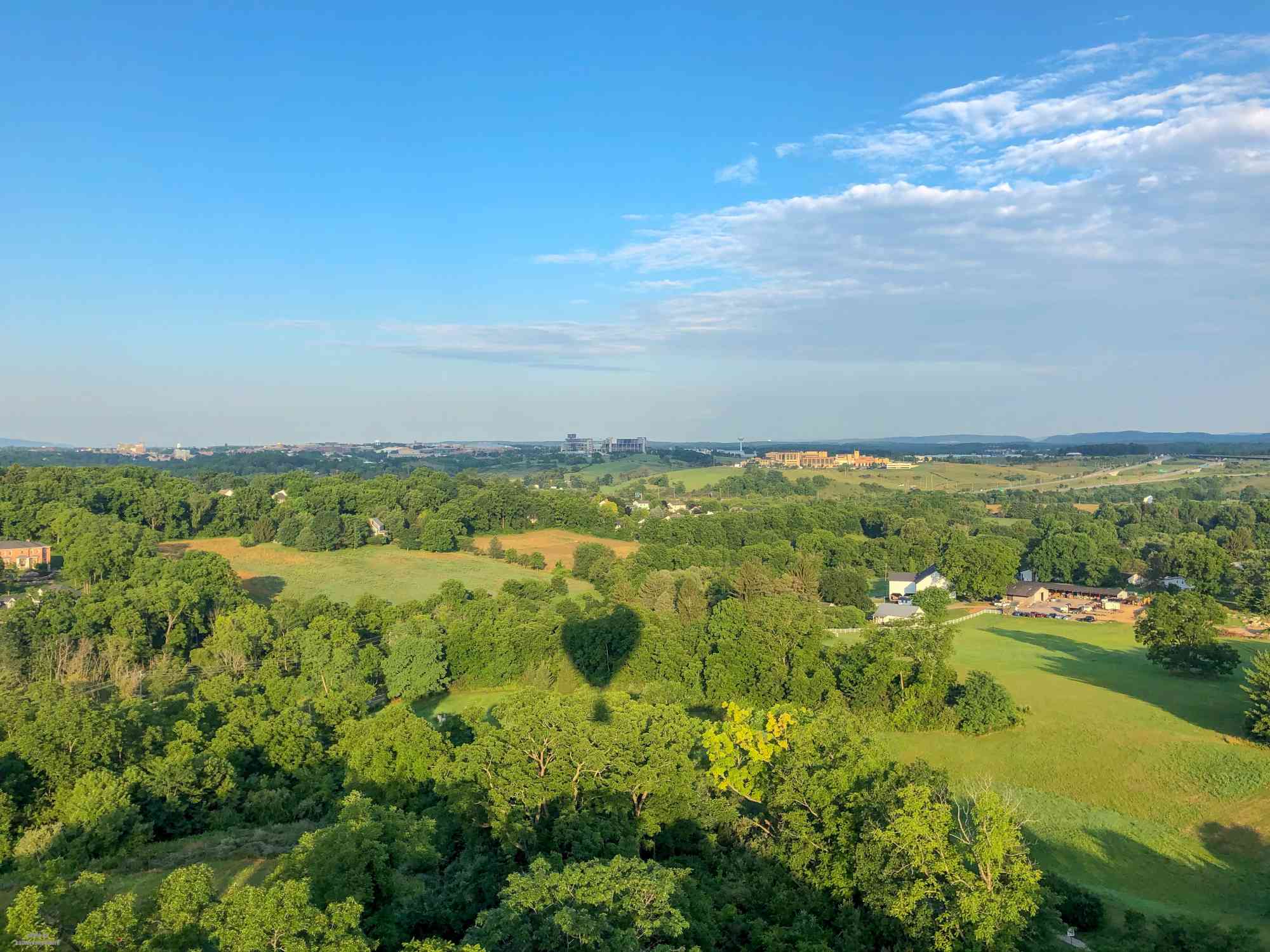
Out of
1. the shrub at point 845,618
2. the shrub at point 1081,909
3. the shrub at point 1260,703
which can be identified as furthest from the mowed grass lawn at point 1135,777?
the shrub at point 845,618

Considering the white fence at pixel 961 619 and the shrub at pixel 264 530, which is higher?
the shrub at pixel 264 530

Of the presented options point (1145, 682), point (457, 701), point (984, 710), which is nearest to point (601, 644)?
point (457, 701)

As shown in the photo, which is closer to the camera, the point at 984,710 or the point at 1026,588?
the point at 984,710

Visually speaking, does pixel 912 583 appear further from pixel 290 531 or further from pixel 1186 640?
pixel 290 531

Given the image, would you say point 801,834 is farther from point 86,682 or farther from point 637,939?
point 86,682

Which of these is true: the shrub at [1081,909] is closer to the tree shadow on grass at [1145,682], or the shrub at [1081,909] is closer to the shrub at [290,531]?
the tree shadow on grass at [1145,682]

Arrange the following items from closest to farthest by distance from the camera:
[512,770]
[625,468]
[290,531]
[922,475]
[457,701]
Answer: [512,770]
[457,701]
[290,531]
[922,475]
[625,468]
